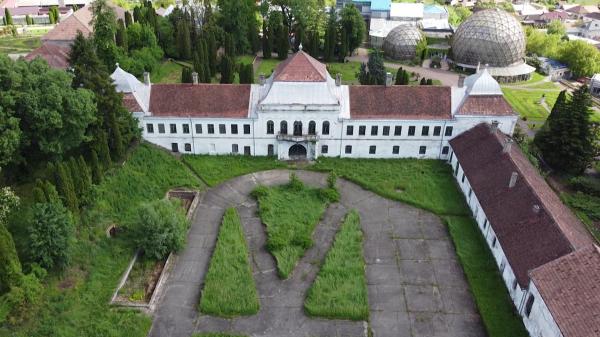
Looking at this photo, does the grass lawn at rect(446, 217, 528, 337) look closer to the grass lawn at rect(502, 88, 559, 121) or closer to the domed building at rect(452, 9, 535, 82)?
the grass lawn at rect(502, 88, 559, 121)

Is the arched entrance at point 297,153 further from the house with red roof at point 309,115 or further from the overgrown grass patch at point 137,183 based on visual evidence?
the overgrown grass patch at point 137,183

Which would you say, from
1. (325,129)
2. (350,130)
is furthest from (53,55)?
(350,130)

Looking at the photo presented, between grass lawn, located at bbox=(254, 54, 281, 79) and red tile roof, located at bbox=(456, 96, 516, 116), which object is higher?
red tile roof, located at bbox=(456, 96, 516, 116)

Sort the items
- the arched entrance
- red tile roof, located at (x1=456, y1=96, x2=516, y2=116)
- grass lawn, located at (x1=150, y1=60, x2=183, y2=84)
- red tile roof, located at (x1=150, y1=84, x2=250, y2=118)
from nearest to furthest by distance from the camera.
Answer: red tile roof, located at (x1=456, y1=96, x2=516, y2=116)
red tile roof, located at (x1=150, y1=84, x2=250, y2=118)
the arched entrance
grass lawn, located at (x1=150, y1=60, x2=183, y2=84)

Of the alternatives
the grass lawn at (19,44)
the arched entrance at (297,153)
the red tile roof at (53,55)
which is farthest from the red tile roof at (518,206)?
the grass lawn at (19,44)

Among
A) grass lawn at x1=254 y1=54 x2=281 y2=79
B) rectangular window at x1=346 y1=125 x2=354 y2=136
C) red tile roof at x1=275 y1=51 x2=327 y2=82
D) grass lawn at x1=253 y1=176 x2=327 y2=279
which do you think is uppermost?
red tile roof at x1=275 y1=51 x2=327 y2=82

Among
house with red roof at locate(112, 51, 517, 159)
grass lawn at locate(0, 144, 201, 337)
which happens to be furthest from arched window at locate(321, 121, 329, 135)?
grass lawn at locate(0, 144, 201, 337)
